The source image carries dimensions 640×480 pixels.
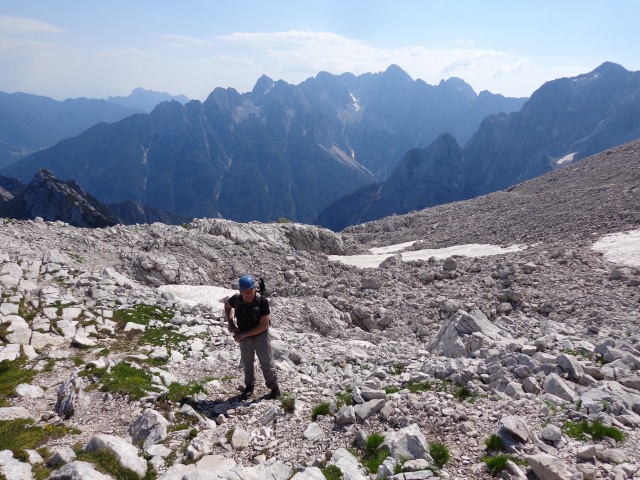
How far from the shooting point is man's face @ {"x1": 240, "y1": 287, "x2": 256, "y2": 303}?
35.1ft

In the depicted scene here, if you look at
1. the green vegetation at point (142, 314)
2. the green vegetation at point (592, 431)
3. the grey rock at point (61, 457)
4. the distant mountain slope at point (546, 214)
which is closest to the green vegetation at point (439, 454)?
the green vegetation at point (592, 431)

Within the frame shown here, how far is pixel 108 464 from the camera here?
25.5ft

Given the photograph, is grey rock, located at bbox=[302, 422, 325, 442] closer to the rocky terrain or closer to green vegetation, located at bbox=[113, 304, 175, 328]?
the rocky terrain

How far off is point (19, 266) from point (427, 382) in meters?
18.9

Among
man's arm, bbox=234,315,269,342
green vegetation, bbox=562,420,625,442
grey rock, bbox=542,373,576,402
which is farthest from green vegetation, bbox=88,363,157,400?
grey rock, bbox=542,373,576,402

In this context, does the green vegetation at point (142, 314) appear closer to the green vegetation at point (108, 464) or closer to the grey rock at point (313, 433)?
the green vegetation at point (108, 464)

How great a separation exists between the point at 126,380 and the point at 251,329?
12.6 ft

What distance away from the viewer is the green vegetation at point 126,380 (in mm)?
10891

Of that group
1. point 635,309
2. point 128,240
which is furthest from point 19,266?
point 635,309

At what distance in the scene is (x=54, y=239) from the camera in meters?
28.1

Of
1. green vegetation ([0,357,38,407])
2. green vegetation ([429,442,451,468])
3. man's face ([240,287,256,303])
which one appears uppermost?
man's face ([240,287,256,303])

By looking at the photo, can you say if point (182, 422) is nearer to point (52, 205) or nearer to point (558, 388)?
point (558, 388)

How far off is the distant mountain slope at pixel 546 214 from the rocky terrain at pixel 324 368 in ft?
18.6

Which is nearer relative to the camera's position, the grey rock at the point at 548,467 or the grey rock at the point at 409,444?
the grey rock at the point at 548,467
